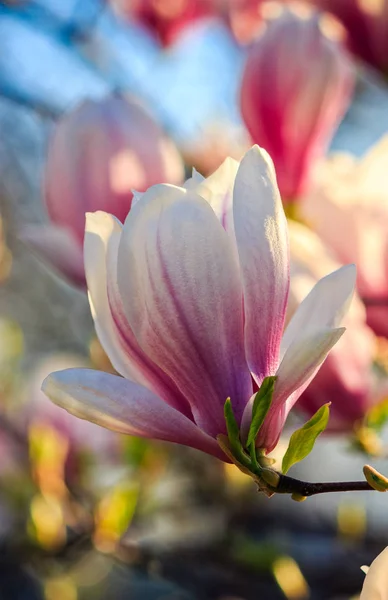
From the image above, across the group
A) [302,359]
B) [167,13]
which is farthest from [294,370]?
[167,13]

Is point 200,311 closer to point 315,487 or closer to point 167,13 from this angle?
point 315,487

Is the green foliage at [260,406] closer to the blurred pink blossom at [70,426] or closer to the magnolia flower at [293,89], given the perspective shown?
the magnolia flower at [293,89]

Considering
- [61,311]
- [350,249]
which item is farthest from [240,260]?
[61,311]

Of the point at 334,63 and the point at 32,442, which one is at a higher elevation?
the point at 334,63

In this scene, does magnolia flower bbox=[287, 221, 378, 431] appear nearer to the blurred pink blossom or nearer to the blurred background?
the blurred background

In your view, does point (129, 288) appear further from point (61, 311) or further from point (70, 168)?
point (61, 311)

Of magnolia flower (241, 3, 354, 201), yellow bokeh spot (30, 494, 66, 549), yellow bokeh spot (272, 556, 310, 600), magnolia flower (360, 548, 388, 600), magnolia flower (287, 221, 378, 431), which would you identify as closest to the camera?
magnolia flower (360, 548, 388, 600)

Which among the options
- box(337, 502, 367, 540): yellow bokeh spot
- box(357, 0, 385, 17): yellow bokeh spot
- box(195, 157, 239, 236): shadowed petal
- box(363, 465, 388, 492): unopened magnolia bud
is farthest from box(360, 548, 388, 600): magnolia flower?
box(337, 502, 367, 540): yellow bokeh spot
